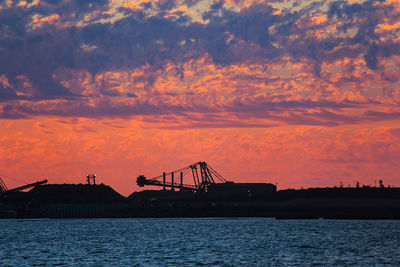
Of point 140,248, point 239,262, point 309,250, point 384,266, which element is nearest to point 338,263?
point 384,266

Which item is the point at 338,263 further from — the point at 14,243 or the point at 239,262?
the point at 14,243

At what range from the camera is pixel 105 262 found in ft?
298

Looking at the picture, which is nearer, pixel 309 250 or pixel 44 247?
pixel 309 250

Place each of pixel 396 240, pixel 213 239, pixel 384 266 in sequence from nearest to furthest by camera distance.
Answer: pixel 384 266 → pixel 396 240 → pixel 213 239

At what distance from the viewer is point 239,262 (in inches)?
3556

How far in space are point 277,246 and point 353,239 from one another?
2069 centimetres

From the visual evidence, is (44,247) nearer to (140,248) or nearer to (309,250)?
(140,248)

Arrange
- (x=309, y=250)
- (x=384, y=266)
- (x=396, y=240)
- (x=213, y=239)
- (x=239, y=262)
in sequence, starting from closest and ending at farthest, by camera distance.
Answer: (x=384, y=266), (x=239, y=262), (x=309, y=250), (x=396, y=240), (x=213, y=239)

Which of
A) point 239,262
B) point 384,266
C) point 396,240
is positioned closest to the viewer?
point 384,266

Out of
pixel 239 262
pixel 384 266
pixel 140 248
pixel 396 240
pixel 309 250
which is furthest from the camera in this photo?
pixel 396 240

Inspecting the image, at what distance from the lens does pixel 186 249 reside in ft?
362

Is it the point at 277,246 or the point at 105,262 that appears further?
the point at 277,246

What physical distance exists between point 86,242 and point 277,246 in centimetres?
3580

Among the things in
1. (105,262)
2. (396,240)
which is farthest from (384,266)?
(396,240)
